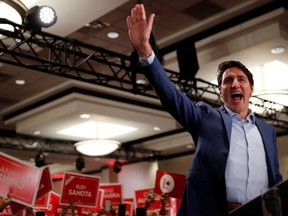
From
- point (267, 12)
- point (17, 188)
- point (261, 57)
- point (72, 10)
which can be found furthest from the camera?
point (261, 57)

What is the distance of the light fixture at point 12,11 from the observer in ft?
12.7

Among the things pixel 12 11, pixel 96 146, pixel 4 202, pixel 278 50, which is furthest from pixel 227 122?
pixel 96 146

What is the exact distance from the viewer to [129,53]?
6094 millimetres

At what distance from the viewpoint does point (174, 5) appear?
16.2 ft

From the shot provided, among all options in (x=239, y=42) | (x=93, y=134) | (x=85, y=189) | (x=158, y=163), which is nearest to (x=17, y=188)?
(x=85, y=189)

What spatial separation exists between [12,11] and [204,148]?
10.1 feet

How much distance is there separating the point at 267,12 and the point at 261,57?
64cm

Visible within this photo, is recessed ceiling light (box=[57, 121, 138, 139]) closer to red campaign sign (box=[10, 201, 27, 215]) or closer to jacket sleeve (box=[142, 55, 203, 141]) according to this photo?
red campaign sign (box=[10, 201, 27, 215])

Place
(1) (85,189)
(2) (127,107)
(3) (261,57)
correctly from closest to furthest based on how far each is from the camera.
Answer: (1) (85,189), (3) (261,57), (2) (127,107)

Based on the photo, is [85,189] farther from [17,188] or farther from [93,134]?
[93,134]

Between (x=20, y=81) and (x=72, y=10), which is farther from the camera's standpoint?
(x=20, y=81)

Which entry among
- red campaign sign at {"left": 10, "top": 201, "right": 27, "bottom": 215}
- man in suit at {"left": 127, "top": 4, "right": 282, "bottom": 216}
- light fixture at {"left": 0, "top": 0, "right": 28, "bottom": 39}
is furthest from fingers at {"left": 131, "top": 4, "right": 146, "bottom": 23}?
light fixture at {"left": 0, "top": 0, "right": 28, "bottom": 39}

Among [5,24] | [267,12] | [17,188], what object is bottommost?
[17,188]

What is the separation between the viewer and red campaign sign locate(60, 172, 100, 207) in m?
3.79
